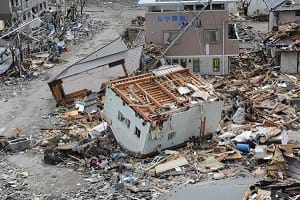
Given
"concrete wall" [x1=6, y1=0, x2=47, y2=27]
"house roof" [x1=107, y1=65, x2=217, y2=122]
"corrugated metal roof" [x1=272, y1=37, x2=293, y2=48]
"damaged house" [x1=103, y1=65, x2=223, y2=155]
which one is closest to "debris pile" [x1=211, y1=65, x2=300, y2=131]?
"corrugated metal roof" [x1=272, y1=37, x2=293, y2=48]

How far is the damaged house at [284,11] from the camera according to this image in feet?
133

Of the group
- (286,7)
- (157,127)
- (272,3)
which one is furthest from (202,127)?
(272,3)

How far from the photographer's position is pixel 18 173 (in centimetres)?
2241

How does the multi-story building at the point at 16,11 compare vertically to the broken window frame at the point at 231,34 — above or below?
above

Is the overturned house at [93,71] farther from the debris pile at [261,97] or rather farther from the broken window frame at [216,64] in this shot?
the debris pile at [261,97]

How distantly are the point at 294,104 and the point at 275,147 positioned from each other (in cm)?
758

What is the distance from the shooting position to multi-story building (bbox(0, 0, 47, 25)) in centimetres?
4719

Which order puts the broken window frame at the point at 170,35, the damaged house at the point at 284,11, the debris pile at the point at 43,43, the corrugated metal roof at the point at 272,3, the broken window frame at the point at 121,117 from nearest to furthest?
1. the broken window frame at the point at 121,117
2. the broken window frame at the point at 170,35
3. the debris pile at the point at 43,43
4. the damaged house at the point at 284,11
5. the corrugated metal roof at the point at 272,3

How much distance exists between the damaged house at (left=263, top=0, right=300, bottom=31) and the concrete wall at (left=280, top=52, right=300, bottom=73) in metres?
4.76

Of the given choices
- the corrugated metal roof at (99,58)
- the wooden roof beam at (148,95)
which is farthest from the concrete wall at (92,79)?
the wooden roof beam at (148,95)

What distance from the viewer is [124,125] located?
77.8ft

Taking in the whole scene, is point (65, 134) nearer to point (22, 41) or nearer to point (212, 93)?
point (212, 93)

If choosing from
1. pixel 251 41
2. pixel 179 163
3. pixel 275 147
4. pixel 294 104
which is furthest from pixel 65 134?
pixel 251 41

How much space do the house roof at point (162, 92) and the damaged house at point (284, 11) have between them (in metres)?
16.7
